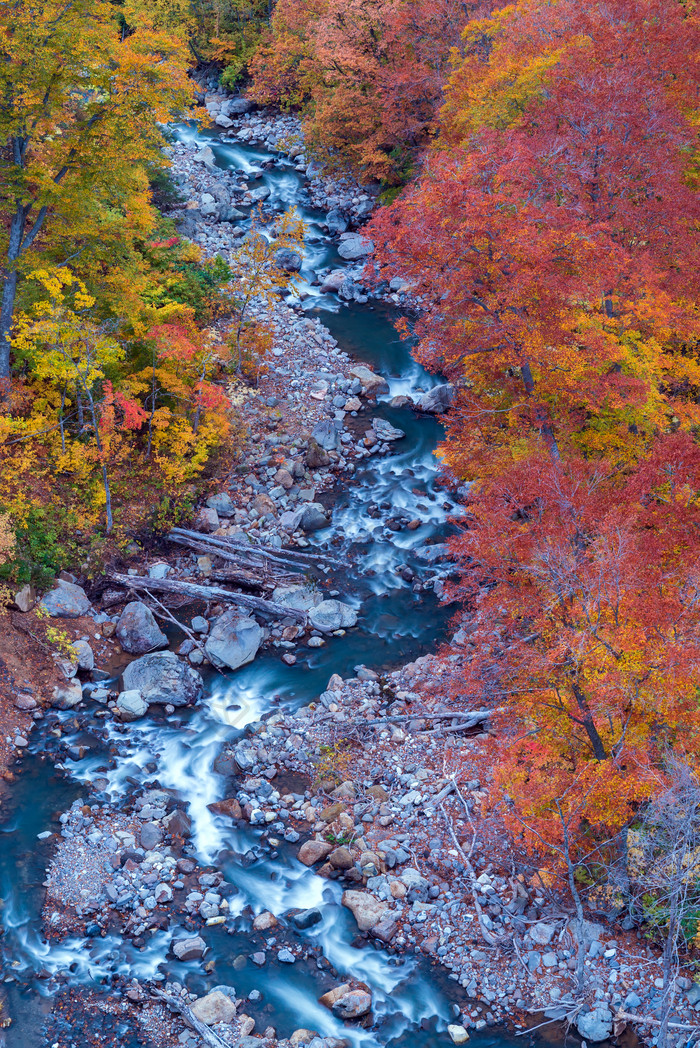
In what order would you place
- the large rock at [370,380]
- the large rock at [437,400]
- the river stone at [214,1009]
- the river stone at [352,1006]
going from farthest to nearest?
1. the large rock at [370,380]
2. the large rock at [437,400]
3. the river stone at [352,1006]
4. the river stone at [214,1009]

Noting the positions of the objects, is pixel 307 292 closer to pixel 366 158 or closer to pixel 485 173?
pixel 366 158

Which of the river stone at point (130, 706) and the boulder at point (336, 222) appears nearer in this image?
the river stone at point (130, 706)

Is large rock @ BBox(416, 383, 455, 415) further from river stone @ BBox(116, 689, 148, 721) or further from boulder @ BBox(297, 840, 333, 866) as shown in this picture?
boulder @ BBox(297, 840, 333, 866)

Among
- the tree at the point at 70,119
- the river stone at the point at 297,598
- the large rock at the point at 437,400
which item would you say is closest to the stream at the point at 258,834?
the river stone at the point at 297,598

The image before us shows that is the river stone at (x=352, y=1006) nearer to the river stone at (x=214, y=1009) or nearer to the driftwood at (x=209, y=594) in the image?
the river stone at (x=214, y=1009)

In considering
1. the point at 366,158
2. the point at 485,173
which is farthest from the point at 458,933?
the point at 366,158

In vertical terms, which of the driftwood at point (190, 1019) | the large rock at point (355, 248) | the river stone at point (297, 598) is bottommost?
the driftwood at point (190, 1019)
